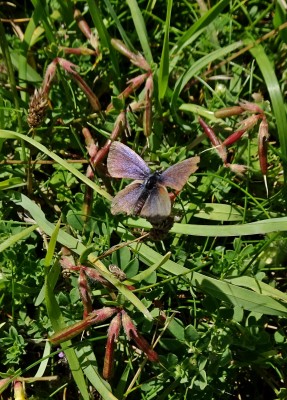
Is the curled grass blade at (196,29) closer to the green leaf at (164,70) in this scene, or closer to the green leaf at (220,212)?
the green leaf at (164,70)

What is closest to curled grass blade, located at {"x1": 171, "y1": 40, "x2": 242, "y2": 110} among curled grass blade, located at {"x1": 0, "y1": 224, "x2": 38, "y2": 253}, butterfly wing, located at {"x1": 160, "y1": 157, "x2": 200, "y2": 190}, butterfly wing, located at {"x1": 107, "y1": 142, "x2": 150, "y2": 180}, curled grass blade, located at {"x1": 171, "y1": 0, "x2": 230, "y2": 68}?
curled grass blade, located at {"x1": 171, "y1": 0, "x2": 230, "y2": 68}

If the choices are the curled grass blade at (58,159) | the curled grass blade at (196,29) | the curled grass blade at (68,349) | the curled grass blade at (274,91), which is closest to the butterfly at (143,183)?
the curled grass blade at (58,159)

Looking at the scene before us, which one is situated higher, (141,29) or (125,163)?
(141,29)

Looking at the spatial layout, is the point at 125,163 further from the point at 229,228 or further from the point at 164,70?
the point at 164,70

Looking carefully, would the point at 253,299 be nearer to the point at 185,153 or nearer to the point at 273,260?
the point at 273,260

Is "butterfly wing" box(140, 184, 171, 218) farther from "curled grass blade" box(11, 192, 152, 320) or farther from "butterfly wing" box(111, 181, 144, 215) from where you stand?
"curled grass blade" box(11, 192, 152, 320)

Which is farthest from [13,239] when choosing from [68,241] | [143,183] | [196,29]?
[196,29]

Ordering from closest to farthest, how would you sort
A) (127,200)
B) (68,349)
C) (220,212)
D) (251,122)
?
(127,200)
(68,349)
(251,122)
(220,212)

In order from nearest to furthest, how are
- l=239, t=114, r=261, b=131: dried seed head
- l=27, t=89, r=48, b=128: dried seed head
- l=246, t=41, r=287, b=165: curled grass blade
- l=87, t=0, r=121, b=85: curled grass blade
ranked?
l=27, t=89, r=48, b=128: dried seed head, l=239, t=114, r=261, b=131: dried seed head, l=246, t=41, r=287, b=165: curled grass blade, l=87, t=0, r=121, b=85: curled grass blade
